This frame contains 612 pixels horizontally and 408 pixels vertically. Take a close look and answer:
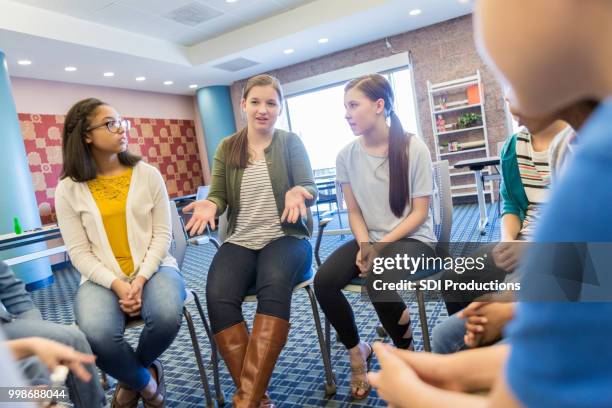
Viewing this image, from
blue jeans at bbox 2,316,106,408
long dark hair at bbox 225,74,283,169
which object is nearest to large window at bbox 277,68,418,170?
long dark hair at bbox 225,74,283,169

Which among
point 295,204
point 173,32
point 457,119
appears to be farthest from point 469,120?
point 295,204

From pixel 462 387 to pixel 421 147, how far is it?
4.00ft

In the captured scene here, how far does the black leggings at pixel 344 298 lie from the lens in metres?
1.57

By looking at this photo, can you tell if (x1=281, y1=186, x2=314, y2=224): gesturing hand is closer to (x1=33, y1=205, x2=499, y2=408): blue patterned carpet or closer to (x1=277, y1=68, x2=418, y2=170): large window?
(x1=33, y1=205, x2=499, y2=408): blue patterned carpet

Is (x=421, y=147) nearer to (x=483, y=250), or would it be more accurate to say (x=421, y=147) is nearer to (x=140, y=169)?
→ (x=483, y=250)

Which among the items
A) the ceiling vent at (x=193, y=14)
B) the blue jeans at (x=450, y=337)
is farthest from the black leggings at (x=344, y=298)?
the ceiling vent at (x=193, y=14)

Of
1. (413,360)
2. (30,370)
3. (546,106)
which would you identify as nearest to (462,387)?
(413,360)

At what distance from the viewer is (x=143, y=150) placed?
7418mm

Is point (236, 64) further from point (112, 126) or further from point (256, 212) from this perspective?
point (256, 212)

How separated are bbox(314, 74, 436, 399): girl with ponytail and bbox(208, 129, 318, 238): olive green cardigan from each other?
0.17m

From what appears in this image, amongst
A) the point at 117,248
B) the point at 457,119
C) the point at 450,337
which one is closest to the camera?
the point at 450,337

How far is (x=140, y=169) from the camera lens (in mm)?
1778

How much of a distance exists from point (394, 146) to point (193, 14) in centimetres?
452

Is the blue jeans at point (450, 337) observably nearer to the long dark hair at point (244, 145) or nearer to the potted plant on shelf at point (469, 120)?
the long dark hair at point (244, 145)
